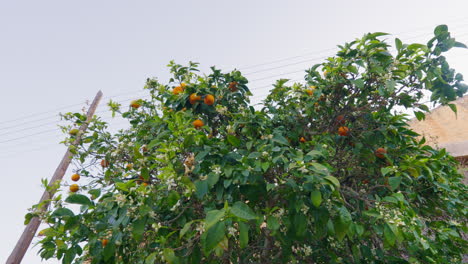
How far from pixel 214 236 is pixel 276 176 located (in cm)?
58

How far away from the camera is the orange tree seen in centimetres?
148

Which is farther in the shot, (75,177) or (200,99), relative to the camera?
(75,177)

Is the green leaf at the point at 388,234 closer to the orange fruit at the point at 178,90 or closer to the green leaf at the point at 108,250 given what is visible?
the green leaf at the point at 108,250

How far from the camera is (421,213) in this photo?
254 cm

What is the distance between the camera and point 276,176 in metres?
1.57

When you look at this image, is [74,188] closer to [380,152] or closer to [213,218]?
[213,218]

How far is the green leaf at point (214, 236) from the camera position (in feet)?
3.56

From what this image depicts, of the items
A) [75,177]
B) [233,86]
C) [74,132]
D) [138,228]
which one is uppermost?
[233,86]

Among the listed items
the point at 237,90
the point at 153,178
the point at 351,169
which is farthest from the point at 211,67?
the point at 351,169

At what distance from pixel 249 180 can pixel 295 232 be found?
41cm

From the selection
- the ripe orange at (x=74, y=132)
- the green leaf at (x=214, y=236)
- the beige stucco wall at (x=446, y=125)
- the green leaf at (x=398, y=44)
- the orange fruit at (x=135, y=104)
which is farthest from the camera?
the beige stucco wall at (x=446, y=125)

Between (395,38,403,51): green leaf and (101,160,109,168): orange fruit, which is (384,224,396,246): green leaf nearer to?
(395,38,403,51): green leaf

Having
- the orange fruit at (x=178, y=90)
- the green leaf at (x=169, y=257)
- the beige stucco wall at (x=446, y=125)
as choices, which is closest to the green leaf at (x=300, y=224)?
the green leaf at (x=169, y=257)

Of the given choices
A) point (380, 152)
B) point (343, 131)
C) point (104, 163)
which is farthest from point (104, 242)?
point (380, 152)
